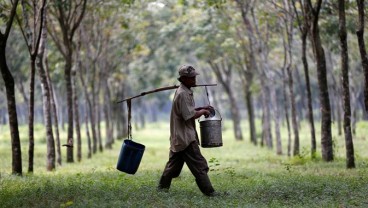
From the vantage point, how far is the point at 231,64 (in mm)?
37000

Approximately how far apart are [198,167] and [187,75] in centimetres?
156

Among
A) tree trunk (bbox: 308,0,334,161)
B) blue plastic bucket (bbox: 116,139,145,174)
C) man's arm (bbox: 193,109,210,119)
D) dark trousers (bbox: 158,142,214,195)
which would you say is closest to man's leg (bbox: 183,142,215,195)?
dark trousers (bbox: 158,142,214,195)

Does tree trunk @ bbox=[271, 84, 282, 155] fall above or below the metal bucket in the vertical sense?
below

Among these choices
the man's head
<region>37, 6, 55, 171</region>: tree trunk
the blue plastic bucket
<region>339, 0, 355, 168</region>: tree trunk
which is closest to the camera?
the man's head

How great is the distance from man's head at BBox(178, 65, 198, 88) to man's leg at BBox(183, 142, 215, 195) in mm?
1041

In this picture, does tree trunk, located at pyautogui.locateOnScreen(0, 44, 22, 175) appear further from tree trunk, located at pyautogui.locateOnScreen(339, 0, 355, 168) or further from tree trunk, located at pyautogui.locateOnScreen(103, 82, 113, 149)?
tree trunk, located at pyautogui.locateOnScreen(103, 82, 113, 149)

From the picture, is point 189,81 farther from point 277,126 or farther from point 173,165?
point 277,126

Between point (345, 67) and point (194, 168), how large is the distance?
5.40 m

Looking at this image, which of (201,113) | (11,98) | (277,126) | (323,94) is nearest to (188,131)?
(201,113)

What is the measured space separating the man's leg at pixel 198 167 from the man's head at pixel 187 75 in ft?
3.41

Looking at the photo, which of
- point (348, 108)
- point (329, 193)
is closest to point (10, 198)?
point (329, 193)

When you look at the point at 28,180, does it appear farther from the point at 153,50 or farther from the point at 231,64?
the point at 153,50

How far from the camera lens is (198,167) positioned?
9.73 metres

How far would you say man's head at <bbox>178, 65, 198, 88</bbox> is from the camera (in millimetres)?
9773
